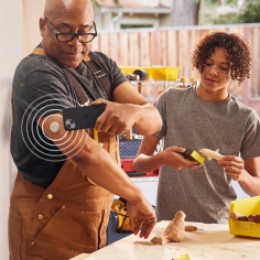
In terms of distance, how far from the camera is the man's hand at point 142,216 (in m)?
1.10

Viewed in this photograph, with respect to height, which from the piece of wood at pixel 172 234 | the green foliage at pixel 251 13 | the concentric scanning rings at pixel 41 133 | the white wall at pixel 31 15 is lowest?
the piece of wood at pixel 172 234

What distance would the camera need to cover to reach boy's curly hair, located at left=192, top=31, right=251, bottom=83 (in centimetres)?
143

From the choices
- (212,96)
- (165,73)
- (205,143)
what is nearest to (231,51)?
(212,96)

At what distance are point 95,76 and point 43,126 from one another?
19cm

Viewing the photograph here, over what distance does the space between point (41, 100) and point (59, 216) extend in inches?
9.4

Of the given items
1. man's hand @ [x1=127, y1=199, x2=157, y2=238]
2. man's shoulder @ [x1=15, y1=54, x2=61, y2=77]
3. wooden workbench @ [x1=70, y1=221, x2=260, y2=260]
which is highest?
man's shoulder @ [x1=15, y1=54, x2=61, y2=77]

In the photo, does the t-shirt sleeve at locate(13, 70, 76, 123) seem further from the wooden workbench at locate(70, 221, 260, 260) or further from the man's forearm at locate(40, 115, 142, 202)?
the wooden workbench at locate(70, 221, 260, 260)

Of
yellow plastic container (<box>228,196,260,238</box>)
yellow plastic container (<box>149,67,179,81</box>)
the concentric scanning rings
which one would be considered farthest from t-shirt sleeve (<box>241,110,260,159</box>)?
yellow plastic container (<box>149,67,179,81</box>)

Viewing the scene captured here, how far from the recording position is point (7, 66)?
3.85 feet

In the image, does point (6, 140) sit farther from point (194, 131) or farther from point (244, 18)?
point (244, 18)

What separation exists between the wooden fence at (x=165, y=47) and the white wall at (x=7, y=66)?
263cm

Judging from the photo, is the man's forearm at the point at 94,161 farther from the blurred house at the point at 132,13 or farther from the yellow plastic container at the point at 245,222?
the blurred house at the point at 132,13

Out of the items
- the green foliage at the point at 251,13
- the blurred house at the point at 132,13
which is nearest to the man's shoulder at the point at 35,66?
the blurred house at the point at 132,13

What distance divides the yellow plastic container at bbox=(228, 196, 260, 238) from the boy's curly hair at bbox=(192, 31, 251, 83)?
34cm
